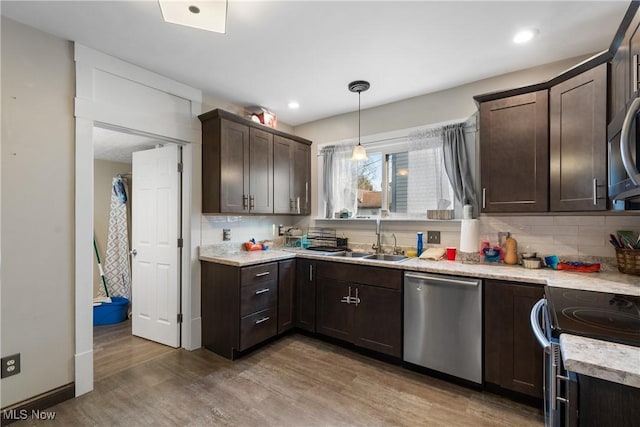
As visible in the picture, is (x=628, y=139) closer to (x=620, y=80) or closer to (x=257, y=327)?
(x=620, y=80)

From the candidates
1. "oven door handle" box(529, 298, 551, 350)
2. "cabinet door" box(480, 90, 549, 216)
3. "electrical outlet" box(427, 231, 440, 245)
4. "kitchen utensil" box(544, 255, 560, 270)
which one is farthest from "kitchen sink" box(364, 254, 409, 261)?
"oven door handle" box(529, 298, 551, 350)

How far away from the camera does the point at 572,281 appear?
1.92m

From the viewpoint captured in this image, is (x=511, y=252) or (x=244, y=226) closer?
(x=511, y=252)

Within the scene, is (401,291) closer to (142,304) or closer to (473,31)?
(473,31)

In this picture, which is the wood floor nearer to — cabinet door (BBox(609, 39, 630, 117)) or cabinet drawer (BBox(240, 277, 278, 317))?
Answer: cabinet drawer (BBox(240, 277, 278, 317))

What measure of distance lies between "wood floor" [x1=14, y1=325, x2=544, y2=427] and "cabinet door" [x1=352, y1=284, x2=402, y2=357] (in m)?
0.18

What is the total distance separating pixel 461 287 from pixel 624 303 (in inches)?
36.6

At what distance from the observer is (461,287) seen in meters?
2.29

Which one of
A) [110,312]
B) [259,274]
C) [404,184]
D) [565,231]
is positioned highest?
[404,184]

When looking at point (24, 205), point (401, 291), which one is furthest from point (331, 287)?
point (24, 205)

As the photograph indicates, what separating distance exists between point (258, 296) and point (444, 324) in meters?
1.70

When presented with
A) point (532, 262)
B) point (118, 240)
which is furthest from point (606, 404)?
point (118, 240)

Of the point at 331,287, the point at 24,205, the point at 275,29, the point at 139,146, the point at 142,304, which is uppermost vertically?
the point at 275,29

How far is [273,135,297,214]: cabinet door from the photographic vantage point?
3590 mm
